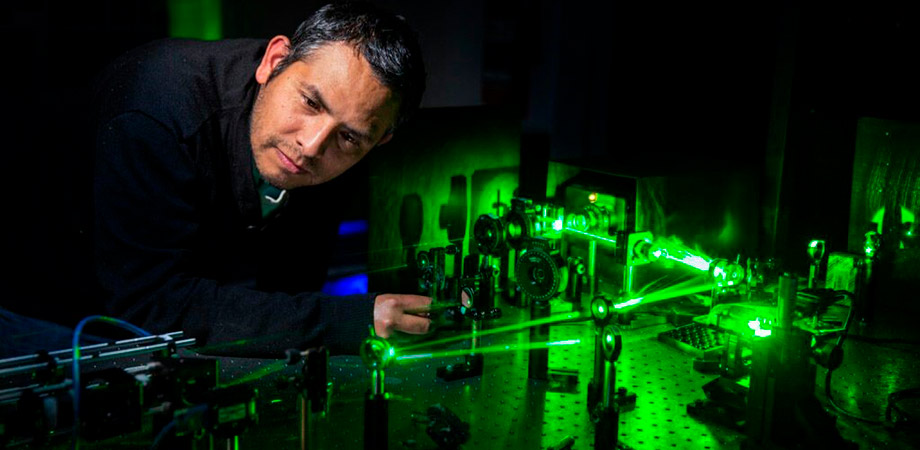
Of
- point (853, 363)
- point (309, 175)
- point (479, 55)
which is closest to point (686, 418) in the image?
point (853, 363)

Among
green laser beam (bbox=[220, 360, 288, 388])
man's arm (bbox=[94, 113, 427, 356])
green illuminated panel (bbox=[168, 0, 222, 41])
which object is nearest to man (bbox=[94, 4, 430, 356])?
man's arm (bbox=[94, 113, 427, 356])

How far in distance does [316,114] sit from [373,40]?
0.20 meters

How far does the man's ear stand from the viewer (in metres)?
1.84

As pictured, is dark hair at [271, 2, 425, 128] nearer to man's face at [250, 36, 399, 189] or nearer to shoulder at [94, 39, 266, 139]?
man's face at [250, 36, 399, 189]

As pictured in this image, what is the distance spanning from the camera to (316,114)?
5.78 ft

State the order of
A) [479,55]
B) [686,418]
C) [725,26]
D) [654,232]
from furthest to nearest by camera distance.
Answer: [479,55] → [725,26] → [654,232] → [686,418]

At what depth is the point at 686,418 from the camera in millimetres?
1737

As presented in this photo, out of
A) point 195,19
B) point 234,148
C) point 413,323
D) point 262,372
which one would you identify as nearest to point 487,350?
point 413,323

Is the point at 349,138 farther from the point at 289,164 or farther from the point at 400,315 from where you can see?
the point at 400,315

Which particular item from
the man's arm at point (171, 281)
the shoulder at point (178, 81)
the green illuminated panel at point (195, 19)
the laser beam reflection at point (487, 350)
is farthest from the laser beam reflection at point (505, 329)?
the green illuminated panel at point (195, 19)

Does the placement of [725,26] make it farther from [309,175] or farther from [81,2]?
[81,2]

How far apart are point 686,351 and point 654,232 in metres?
0.52

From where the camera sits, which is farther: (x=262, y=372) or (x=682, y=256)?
(x=682, y=256)

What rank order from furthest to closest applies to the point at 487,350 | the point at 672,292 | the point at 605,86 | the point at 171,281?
1. the point at 605,86
2. the point at 672,292
3. the point at 487,350
4. the point at 171,281
